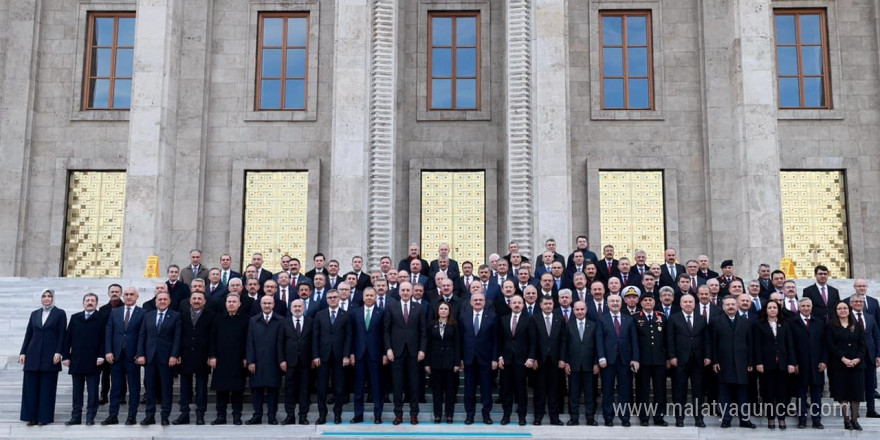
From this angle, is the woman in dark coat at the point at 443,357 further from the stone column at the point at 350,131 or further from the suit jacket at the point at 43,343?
the stone column at the point at 350,131

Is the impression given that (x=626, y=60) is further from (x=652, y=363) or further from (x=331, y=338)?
(x=331, y=338)

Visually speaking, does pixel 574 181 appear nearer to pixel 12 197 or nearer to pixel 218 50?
pixel 218 50

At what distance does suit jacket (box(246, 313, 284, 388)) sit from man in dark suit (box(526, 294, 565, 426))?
3462mm

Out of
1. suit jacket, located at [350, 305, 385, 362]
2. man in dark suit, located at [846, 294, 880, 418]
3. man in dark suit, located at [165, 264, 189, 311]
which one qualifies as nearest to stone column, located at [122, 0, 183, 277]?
man in dark suit, located at [165, 264, 189, 311]

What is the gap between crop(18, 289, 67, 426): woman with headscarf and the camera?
12.1 meters

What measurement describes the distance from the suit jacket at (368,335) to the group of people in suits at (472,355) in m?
0.02

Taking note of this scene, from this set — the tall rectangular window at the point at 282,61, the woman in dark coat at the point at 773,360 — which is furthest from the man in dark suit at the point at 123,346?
the tall rectangular window at the point at 282,61

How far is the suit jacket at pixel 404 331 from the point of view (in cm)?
1223

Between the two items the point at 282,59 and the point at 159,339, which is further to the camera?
the point at 282,59

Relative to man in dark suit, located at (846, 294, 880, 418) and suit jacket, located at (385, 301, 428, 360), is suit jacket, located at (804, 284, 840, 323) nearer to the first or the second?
man in dark suit, located at (846, 294, 880, 418)

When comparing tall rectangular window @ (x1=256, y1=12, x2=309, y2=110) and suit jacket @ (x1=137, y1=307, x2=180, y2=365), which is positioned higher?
tall rectangular window @ (x1=256, y1=12, x2=309, y2=110)

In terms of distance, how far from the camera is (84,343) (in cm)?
1217

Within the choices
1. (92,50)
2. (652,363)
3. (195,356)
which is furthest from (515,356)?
(92,50)

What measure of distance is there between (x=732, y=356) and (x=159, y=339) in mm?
7872
